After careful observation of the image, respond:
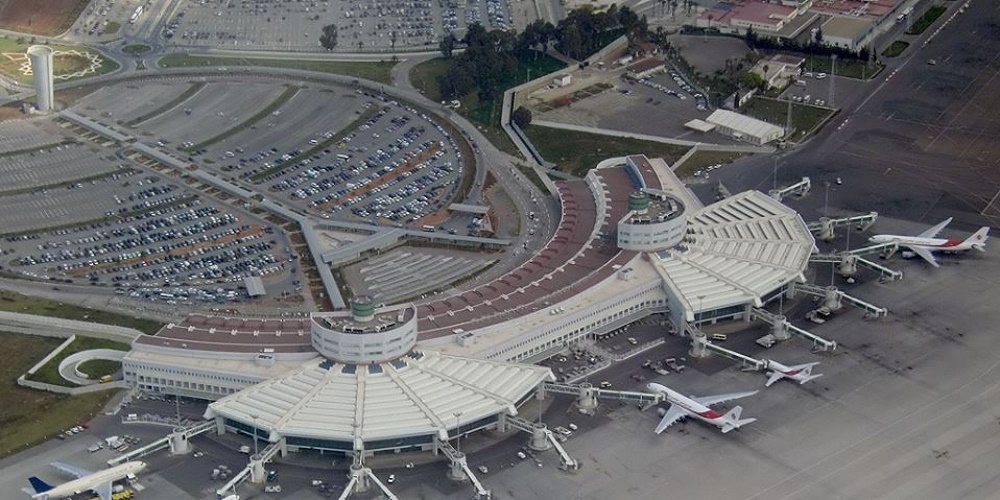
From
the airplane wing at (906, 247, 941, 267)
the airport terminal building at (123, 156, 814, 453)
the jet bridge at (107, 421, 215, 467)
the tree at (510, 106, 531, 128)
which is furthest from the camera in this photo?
the tree at (510, 106, 531, 128)

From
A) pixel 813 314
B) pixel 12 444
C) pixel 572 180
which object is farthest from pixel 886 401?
pixel 12 444

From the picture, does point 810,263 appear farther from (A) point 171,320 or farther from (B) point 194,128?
(B) point 194,128

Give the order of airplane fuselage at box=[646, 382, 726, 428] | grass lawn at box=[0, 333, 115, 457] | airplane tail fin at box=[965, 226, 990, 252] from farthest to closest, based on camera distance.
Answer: airplane tail fin at box=[965, 226, 990, 252] → airplane fuselage at box=[646, 382, 726, 428] → grass lawn at box=[0, 333, 115, 457]

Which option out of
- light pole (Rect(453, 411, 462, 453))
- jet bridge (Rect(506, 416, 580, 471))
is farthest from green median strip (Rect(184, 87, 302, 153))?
jet bridge (Rect(506, 416, 580, 471))

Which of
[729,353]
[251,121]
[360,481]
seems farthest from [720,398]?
[251,121]

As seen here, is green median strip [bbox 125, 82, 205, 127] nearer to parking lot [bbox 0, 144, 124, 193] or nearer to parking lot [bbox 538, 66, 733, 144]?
parking lot [bbox 0, 144, 124, 193]

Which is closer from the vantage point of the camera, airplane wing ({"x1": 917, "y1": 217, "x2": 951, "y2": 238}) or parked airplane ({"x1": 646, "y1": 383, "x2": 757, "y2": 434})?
parked airplane ({"x1": 646, "y1": 383, "x2": 757, "y2": 434})

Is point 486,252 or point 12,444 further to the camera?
point 486,252
